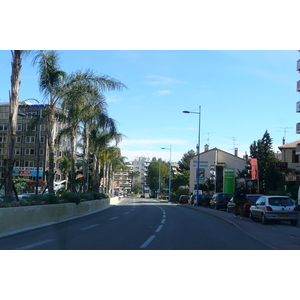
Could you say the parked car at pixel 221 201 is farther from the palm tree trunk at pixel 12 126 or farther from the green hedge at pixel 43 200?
the palm tree trunk at pixel 12 126

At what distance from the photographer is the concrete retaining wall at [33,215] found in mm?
13322

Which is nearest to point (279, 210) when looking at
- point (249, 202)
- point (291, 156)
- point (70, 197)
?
point (249, 202)

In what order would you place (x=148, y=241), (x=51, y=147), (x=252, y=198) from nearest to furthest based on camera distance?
(x=148, y=241)
(x=51, y=147)
(x=252, y=198)

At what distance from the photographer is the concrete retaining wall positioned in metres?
13.3

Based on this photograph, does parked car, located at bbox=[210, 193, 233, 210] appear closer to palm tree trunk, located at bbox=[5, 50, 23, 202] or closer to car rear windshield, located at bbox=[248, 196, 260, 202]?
car rear windshield, located at bbox=[248, 196, 260, 202]

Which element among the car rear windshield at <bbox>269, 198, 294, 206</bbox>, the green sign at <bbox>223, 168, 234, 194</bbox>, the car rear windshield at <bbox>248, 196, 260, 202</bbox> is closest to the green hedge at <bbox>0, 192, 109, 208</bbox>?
the car rear windshield at <bbox>248, 196, 260, 202</bbox>

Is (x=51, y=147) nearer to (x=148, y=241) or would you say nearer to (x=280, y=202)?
(x=148, y=241)

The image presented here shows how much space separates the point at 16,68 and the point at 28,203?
604cm

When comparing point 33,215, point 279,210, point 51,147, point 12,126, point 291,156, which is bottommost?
point 33,215

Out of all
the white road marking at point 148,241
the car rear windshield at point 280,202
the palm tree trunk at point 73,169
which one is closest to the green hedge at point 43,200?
the palm tree trunk at point 73,169

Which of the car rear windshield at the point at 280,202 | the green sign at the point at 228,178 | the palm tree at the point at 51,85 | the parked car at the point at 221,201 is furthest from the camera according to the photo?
the green sign at the point at 228,178

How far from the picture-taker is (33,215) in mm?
15750
